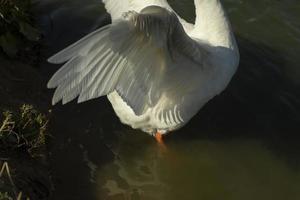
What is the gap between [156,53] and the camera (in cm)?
498

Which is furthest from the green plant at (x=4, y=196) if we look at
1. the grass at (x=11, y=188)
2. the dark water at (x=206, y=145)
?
the dark water at (x=206, y=145)

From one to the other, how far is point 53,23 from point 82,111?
1734 millimetres

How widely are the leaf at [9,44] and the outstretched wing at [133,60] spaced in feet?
6.91

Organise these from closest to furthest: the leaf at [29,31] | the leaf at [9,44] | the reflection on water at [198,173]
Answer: the reflection on water at [198,173] < the leaf at [9,44] < the leaf at [29,31]

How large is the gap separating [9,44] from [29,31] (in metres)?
0.33

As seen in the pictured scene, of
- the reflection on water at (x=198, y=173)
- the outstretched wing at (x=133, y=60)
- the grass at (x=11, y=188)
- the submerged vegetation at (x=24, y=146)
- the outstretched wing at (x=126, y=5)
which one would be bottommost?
the reflection on water at (x=198, y=173)

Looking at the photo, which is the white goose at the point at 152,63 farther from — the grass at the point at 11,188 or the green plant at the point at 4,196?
the green plant at the point at 4,196

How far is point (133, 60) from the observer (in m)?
4.82

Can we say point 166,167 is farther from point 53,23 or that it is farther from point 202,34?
point 53,23

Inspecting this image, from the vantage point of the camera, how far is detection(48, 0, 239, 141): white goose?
14.6 ft

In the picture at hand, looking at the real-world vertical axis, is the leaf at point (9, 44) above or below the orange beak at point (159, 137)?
above

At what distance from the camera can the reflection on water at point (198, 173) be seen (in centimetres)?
590

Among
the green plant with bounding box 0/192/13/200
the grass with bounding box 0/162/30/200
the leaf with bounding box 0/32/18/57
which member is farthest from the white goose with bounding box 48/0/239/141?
the leaf with bounding box 0/32/18/57

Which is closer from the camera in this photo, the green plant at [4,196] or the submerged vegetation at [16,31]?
the green plant at [4,196]
